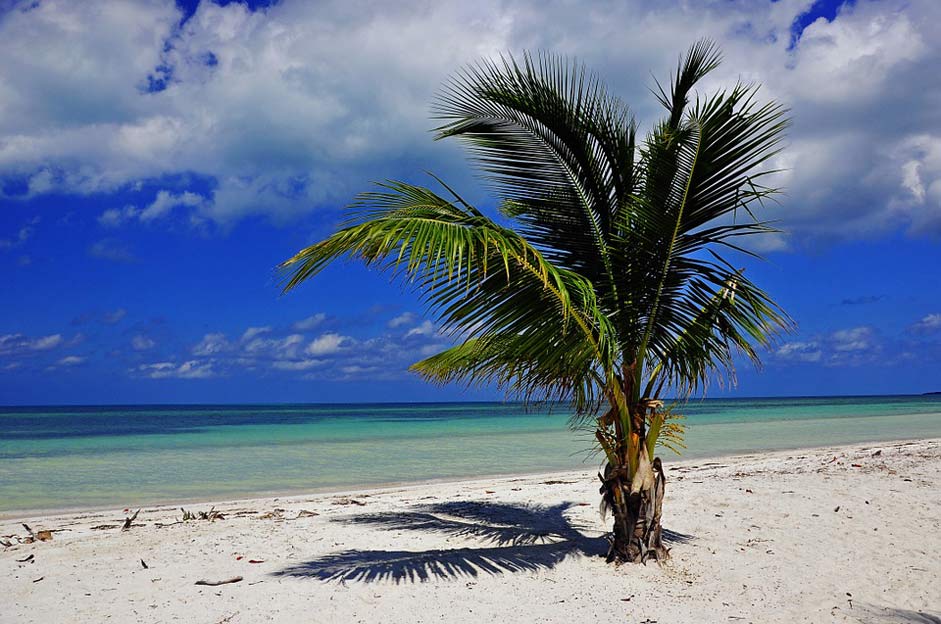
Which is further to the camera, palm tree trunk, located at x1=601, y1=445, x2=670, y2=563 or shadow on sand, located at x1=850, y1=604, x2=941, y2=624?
palm tree trunk, located at x1=601, y1=445, x2=670, y2=563

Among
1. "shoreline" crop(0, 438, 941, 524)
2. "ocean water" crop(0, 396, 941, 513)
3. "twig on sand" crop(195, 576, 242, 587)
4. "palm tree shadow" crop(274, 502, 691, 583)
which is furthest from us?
"ocean water" crop(0, 396, 941, 513)

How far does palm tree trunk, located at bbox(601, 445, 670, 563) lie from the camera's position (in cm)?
549

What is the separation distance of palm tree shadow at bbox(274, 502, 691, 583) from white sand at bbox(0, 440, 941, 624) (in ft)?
0.08

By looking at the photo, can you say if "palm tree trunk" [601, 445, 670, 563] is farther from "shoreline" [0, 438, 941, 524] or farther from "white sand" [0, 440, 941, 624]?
"shoreline" [0, 438, 941, 524]

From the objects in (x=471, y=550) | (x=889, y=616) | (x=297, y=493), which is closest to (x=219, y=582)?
(x=471, y=550)

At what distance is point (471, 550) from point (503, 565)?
61cm

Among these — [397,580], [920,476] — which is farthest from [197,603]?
[920,476]

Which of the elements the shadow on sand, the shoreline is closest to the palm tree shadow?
the shadow on sand

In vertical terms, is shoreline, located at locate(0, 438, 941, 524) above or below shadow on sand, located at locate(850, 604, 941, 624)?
below

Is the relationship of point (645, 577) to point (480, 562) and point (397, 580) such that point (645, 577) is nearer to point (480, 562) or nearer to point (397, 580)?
point (480, 562)

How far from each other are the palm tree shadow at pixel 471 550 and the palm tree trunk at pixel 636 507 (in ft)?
1.40

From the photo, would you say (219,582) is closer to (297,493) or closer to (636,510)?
(636,510)

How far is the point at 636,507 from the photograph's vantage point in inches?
217

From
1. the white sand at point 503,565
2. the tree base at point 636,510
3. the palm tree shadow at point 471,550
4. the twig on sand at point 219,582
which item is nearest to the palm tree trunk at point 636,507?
the tree base at point 636,510
